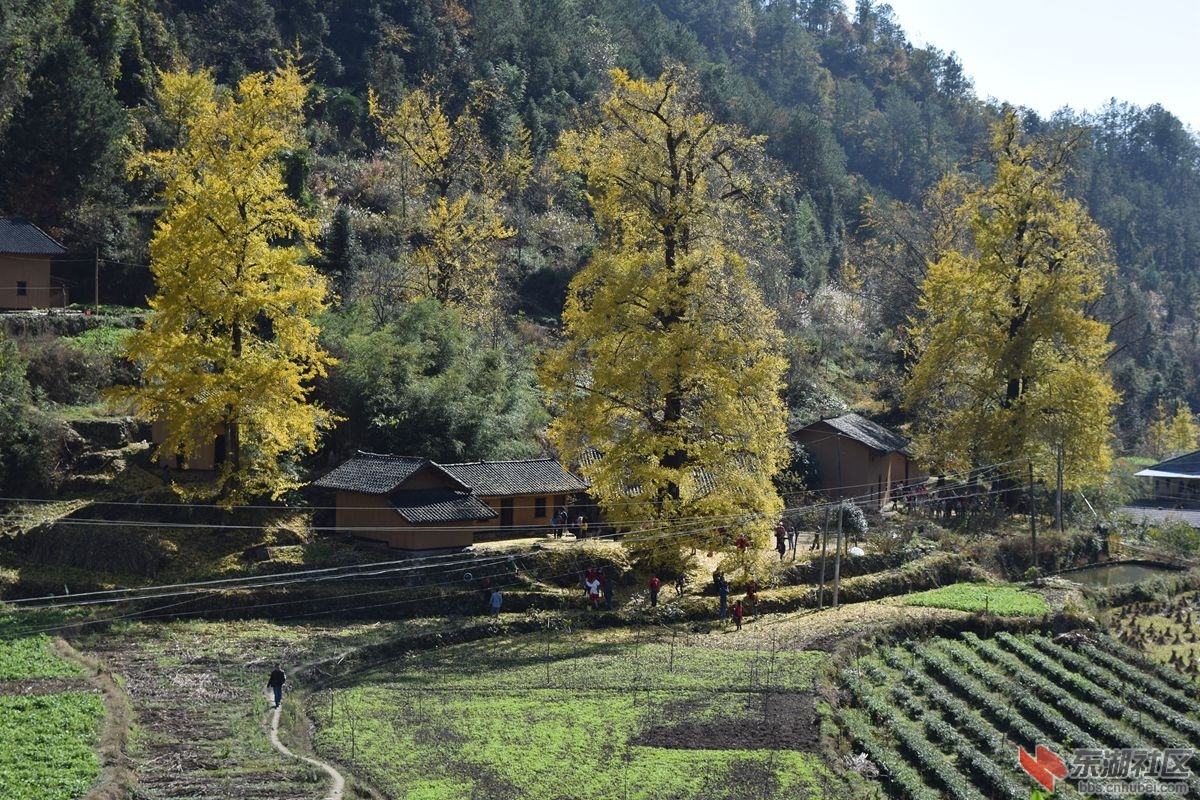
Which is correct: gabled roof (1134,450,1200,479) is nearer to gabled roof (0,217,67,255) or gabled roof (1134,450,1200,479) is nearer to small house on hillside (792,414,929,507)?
small house on hillside (792,414,929,507)

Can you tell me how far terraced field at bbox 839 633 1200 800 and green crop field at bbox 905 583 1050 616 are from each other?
1797 millimetres

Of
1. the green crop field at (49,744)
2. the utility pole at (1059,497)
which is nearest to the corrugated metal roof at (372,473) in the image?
the green crop field at (49,744)

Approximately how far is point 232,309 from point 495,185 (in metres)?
36.8

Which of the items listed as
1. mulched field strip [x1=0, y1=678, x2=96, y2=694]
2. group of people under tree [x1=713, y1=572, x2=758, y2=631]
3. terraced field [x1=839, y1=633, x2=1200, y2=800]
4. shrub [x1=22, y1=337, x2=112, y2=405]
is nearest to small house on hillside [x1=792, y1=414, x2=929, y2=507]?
group of people under tree [x1=713, y1=572, x2=758, y2=631]

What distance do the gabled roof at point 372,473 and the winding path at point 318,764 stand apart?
1078 cm

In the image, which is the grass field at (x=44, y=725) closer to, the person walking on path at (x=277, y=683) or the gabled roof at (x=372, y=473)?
the person walking on path at (x=277, y=683)

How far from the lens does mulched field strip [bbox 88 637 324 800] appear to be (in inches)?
854

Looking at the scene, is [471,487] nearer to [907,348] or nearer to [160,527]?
[160,527]

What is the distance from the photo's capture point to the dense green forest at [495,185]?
146 ft

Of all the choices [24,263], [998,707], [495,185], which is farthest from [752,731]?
[495,185]

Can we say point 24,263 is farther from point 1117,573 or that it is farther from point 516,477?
point 1117,573

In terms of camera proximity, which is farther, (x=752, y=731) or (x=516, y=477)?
(x=516, y=477)

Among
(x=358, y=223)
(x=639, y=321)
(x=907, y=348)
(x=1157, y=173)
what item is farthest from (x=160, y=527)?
(x=1157, y=173)

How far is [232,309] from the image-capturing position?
34.7m
